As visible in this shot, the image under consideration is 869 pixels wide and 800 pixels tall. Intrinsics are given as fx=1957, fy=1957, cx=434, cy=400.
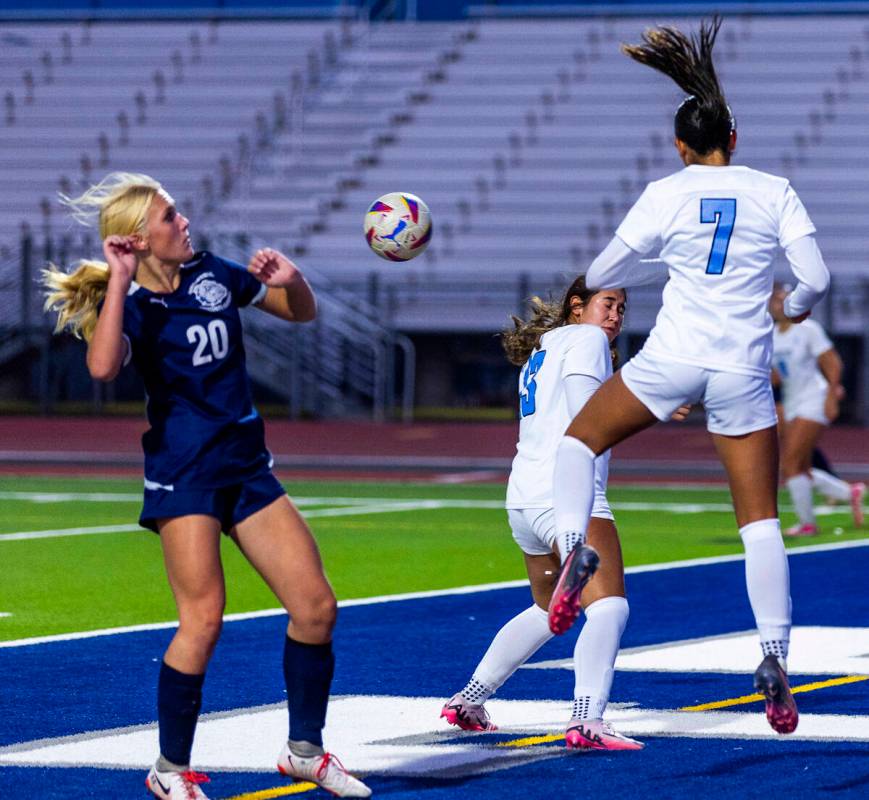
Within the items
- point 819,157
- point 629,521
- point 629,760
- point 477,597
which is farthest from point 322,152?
point 629,760

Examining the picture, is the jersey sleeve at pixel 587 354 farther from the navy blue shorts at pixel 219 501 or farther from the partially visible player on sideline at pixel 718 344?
the navy blue shorts at pixel 219 501

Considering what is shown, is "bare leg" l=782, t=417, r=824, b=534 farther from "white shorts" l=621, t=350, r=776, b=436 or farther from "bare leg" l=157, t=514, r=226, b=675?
"bare leg" l=157, t=514, r=226, b=675

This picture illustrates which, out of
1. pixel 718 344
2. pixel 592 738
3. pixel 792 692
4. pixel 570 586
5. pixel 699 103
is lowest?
pixel 792 692

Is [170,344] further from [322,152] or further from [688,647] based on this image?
[322,152]

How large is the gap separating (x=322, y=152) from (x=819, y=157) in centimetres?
1041

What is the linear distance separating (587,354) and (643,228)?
635 millimetres

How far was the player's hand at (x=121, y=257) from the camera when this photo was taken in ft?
20.2

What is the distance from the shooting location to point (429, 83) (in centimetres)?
4234

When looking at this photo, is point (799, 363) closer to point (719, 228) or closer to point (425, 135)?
point (719, 228)

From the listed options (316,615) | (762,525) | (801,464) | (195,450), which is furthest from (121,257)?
(801,464)

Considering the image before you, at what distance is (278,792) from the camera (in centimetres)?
638

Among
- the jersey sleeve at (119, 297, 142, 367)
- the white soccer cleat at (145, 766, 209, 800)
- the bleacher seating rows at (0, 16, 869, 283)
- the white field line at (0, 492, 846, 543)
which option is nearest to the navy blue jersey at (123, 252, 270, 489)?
the jersey sleeve at (119, 297, 142, 367)

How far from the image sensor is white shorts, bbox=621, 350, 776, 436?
266 inches

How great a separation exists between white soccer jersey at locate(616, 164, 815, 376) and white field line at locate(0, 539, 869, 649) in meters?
4.89
